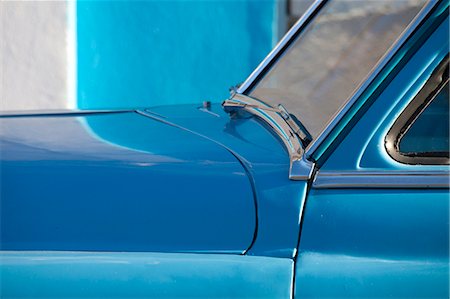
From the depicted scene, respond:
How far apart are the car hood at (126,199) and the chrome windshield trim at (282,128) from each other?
0.10 meters

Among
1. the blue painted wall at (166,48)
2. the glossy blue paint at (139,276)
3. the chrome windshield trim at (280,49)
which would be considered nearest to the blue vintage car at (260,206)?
the glossy blue paint at (139,276)

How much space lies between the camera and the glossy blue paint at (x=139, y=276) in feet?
4.34

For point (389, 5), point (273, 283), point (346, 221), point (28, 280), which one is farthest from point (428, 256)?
point (389, 5)

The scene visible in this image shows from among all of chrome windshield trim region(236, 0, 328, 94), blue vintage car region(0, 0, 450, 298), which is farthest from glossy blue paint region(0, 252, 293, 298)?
chrome windshield trim region(236, 0, 328, 94)

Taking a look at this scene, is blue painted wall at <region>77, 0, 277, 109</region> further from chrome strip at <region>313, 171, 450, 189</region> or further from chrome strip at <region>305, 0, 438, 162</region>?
chrome strip at <region>313, 171, 450, 189</region>

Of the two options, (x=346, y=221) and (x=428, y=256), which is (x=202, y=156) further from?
(x=428, y=256)

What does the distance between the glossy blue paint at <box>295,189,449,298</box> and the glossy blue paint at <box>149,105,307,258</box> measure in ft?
0.10

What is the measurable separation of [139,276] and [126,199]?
0.16 m

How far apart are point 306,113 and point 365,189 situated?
43cm

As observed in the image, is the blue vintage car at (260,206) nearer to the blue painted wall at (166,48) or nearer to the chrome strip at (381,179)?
the chrome strip at (381,179)

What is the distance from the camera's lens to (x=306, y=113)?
71.3 inches

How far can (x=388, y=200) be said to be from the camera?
4.59 ft

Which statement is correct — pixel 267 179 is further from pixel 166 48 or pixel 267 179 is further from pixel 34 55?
pixel 34 55

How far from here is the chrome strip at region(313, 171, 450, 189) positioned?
1407 millimetres
